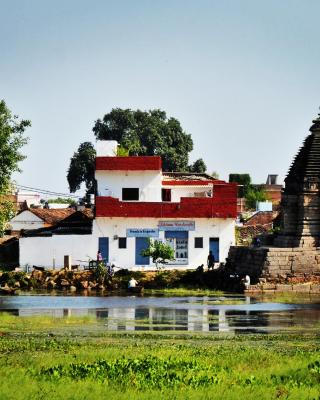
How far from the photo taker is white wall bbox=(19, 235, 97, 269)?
77.6 m

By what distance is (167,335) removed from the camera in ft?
123

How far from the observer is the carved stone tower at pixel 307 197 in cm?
6375

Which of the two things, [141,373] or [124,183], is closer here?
[141,373]

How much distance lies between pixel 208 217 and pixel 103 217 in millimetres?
7444

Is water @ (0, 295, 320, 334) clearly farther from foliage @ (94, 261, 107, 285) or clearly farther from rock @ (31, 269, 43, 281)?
rock @ (31, 269, 43, 281)

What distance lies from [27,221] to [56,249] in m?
18.5

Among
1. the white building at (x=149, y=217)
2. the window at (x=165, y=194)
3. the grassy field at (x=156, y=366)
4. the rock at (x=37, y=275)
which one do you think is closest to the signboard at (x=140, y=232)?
the white building at (x=149, y=217)

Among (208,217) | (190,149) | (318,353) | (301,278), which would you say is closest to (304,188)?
(301,278)

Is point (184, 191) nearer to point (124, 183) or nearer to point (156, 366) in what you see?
point (124, 183)

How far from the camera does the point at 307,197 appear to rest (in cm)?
6419

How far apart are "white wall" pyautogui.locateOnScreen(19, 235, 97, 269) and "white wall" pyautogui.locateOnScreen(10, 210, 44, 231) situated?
1657 centimetres

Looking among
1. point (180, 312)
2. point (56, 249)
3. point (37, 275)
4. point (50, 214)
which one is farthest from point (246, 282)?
point (50, 214)

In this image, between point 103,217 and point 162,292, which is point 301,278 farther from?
point 103,217

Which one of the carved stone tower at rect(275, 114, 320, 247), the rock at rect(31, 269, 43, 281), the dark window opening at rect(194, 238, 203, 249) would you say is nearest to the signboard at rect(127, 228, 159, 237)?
the dark window opening at rect(194, 238, 203, 249)
